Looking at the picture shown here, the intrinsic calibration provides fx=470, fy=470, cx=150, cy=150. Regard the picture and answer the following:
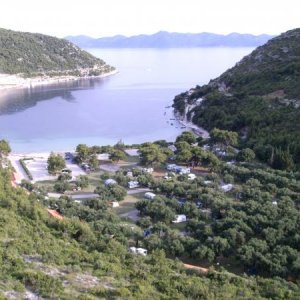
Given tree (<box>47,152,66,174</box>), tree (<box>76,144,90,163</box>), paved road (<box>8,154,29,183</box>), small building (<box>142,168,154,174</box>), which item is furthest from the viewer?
tree (<box>76,144,90,163</box>)

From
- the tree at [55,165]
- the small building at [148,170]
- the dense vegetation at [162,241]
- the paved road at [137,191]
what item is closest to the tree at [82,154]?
the tree at [55,165]

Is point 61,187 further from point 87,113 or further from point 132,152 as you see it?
point 87,113

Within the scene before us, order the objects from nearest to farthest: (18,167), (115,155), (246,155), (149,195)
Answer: (149,195)
(18,167)
(246,155)
(115,155)

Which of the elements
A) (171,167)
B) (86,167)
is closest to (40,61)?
(86,167)

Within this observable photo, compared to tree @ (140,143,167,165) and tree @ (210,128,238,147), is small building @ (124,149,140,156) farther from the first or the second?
tree @ (210,128,238,147)

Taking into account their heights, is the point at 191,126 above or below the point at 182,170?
below

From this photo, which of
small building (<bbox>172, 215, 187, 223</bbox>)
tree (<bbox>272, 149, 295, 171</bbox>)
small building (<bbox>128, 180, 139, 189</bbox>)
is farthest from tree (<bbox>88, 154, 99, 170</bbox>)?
tree (<bbox>272, 149, 295, 171</bbox>)

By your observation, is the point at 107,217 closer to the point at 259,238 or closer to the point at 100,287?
the point at 259,238
